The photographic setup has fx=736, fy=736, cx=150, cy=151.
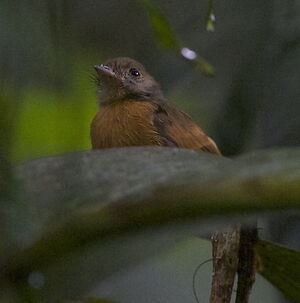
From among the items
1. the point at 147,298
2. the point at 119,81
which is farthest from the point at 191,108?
the point at 147,298

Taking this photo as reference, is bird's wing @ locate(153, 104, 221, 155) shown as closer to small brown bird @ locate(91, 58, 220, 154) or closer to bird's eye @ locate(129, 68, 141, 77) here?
small brown bird @ locate(91, 58, 220, 154)

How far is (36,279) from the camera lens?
1.52ft

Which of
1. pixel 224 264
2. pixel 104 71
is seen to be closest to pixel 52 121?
pixel 224 264

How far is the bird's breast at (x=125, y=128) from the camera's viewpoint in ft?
7.19

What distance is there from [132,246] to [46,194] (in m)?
0.08

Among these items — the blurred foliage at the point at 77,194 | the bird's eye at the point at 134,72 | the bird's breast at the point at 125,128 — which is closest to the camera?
the blurred foliage at the point at 77,194

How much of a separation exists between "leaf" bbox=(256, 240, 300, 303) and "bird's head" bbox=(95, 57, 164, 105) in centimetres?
141

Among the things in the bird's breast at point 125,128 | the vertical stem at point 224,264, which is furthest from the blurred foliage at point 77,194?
the bird's breast at point 125,128

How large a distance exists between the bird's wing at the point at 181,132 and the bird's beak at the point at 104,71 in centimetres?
32

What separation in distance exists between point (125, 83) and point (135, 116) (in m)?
0.38

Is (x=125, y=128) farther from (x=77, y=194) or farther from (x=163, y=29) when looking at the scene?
(x=77, y=194)

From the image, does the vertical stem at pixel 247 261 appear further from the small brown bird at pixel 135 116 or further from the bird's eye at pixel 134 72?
the bird's eye at pixel 134 72

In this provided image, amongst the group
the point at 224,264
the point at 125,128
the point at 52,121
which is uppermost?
the point at 52,121

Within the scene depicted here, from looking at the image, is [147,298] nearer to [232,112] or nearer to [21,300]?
[232,112]
